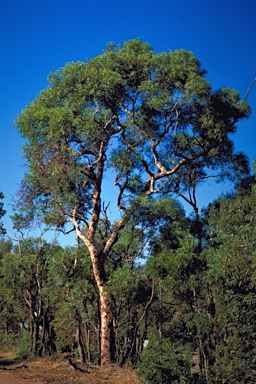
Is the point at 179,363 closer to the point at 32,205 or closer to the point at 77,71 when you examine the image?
the point at 32,205

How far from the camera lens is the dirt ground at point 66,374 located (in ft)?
39.9

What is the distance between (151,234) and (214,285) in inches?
126

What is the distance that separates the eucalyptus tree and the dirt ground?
144cm

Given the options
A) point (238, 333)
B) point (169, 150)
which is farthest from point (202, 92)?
point (238, 333)

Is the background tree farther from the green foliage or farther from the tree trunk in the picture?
the tree trunk

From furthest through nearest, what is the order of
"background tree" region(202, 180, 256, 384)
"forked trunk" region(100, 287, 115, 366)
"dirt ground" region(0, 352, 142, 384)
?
"forked trunk" region(100, 287, 115, 366)
"dirt ground" region(0, 352, 142, 384)
"background tree" region(202, 180, 256, 384)

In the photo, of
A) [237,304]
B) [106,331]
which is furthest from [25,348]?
[237,304]

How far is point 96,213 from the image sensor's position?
16719mm

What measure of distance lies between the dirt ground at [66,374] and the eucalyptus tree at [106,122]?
1444 mm

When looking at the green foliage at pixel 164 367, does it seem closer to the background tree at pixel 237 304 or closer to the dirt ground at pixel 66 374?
the dirt ground at pixel 66 374

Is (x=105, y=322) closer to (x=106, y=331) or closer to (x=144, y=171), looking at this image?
(x=106, y=331)

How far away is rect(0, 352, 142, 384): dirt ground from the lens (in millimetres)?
12164

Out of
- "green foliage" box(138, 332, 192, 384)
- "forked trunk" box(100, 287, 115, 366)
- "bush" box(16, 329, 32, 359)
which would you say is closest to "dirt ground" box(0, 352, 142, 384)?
"forked trunk" box(100, 287, 115, 366)

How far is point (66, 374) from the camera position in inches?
521
